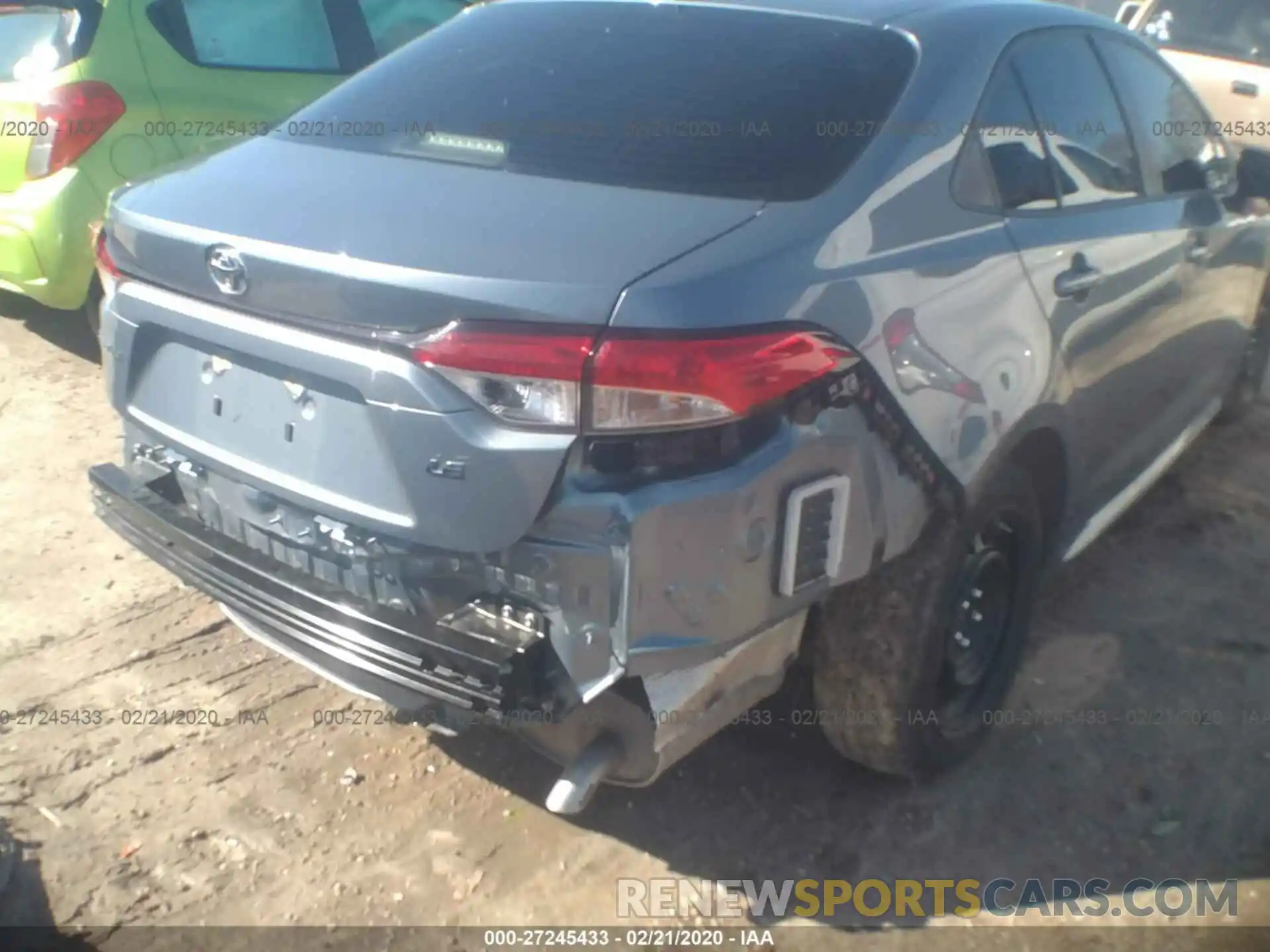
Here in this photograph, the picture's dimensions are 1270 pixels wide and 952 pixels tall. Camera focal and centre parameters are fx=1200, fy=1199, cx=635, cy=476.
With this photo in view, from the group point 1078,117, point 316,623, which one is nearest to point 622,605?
point 316,623

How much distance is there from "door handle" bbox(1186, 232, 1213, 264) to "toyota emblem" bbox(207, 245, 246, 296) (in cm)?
262

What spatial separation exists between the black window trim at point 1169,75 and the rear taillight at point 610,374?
1885 millimetres

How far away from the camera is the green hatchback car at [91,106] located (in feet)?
14.3

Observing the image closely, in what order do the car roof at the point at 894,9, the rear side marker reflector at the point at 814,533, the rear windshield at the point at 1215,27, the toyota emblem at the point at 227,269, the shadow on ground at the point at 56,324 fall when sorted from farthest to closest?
the rear windshield at the point at 1215,27 → the shadow on ground at the point at 56,324 → the car roof at the point at 894,9 → the toyota emblem at the point at 227,269 → the rear side marker reflector at the point at 814,533

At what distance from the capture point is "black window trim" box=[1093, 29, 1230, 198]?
10.8ft

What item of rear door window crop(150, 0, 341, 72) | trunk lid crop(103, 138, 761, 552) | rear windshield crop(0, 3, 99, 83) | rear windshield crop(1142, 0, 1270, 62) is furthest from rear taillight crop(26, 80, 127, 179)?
rear windshield crop(1142, 0, 1270, 62)

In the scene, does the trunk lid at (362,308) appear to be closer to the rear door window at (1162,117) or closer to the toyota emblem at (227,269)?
the toyota emblem at (227,269)

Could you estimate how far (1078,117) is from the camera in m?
3.05

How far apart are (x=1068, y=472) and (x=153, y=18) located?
3756 mm

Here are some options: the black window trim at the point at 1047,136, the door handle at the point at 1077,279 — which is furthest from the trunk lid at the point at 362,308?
the door handle at the point at 1077,279

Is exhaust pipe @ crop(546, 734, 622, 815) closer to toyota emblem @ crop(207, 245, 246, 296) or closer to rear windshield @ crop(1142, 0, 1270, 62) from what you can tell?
toyota emblem @ crop(207, 245, 246, 296)

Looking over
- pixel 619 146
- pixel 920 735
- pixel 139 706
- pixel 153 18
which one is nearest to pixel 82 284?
pixel 153 18

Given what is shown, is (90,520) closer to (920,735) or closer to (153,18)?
(153,18)

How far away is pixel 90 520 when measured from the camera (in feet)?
12.7
